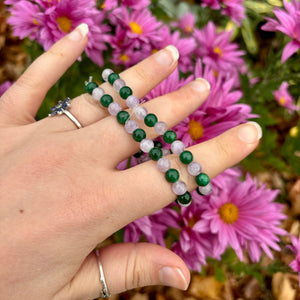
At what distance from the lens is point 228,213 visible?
1.45 metres

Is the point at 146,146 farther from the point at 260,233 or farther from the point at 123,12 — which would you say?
the point at 123,12

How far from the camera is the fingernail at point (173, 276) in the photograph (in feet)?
3.30

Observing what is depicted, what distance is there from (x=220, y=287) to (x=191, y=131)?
116cm

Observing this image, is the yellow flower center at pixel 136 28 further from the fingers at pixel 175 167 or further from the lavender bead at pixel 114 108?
the fingers at pixel 175 167

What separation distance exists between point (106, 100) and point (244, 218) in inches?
33.8

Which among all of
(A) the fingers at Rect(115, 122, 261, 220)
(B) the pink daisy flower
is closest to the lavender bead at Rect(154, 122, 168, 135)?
(A) the fingers at Rect(115, 122, 261, 220)

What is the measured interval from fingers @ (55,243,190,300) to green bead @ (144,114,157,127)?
431 millimetres

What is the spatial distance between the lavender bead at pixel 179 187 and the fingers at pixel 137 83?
0.42m

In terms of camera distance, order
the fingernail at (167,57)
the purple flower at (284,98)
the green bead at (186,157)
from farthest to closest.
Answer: the purple flower at (284,98) → the fingernail at (167,57) → the green bead at (186,157)

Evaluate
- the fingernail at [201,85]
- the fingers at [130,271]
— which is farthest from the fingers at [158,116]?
the fingers at [130,271]

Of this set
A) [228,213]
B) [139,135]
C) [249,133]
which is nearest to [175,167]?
[139,135]

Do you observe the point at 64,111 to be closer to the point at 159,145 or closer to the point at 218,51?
the point at 159,145

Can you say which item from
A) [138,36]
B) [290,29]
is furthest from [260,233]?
[138,36]

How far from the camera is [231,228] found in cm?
141
